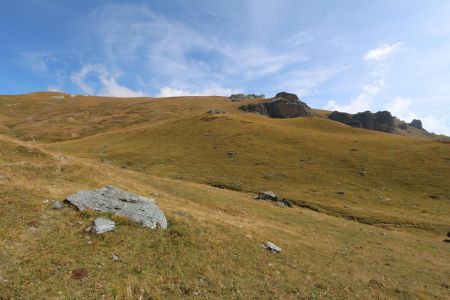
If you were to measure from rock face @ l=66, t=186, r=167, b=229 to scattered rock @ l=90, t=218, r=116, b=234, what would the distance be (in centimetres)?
147

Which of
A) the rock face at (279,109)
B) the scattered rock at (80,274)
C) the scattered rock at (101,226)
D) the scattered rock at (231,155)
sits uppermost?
the rock face at (279,109)

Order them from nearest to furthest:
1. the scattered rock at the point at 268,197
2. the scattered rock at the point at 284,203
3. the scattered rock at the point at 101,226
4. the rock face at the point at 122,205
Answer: the scattered rock at the point at 101,226 < the rock face at the point at 122,205 < the scattered rock at the point at 284,203 < the scattered rock at the point at 268,197

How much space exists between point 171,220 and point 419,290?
16965 millimetres

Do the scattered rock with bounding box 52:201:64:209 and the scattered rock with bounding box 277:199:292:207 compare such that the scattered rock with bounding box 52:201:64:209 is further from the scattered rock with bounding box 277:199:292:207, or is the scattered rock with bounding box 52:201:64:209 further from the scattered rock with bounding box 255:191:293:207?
the scattered rock with bounding box 255:191:293:207

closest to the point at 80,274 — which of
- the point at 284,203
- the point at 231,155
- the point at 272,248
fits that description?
the point at 272,248

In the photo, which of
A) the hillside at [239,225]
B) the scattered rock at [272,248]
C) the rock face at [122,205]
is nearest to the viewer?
the hillside at [239,225]

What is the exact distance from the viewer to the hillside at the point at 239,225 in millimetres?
16312

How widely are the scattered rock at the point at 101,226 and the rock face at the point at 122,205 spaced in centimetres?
147

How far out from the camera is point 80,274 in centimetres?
1515

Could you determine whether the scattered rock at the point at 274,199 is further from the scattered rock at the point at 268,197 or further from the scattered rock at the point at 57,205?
the scattered rock at the point at 57,205

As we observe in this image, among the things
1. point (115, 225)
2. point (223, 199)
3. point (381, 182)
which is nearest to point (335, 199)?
point (381, 182)

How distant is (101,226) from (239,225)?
1138 cm

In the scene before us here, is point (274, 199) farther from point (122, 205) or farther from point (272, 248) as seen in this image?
point (122, 205)

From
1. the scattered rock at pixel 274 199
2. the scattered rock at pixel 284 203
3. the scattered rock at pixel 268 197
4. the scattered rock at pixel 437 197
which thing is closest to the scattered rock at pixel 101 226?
the scattered rock at pixel 284 203
